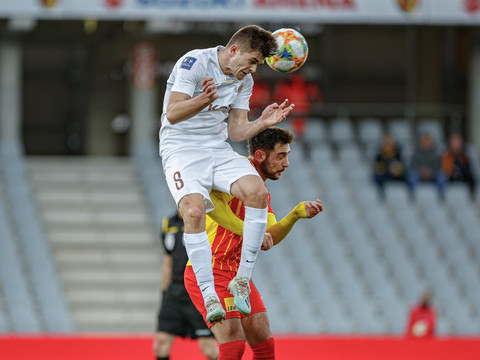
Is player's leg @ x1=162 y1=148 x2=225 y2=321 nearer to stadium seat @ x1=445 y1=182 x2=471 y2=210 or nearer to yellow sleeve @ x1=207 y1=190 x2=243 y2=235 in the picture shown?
yellow sleeve @ x1=207 y1=190 x2=243 y2=235

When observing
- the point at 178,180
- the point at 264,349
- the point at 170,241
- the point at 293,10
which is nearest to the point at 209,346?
the point at 170,241

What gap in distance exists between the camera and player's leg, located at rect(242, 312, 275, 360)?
5559 millimetres

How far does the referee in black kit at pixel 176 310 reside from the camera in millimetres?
7691

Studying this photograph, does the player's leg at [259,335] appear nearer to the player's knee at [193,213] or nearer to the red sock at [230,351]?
the red sock at [230,351]

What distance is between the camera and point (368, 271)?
14.4 meters

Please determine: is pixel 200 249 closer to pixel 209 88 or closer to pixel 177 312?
pixel 209 88

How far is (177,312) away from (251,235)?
256cm

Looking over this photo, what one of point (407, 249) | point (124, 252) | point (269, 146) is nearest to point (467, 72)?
point (407, 249)

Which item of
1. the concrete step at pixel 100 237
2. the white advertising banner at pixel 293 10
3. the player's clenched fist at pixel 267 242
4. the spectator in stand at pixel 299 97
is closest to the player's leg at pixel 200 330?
the player's clenched fist at pixel 267 242

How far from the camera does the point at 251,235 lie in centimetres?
535

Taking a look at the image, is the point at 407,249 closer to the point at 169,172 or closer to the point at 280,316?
the point at 280,316

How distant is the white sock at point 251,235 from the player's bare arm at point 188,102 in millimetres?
593

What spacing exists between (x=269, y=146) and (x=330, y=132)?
10.5m

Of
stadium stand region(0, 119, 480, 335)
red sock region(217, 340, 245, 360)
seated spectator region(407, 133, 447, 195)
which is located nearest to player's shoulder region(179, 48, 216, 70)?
red sock region(217, 340, 245, 360)
